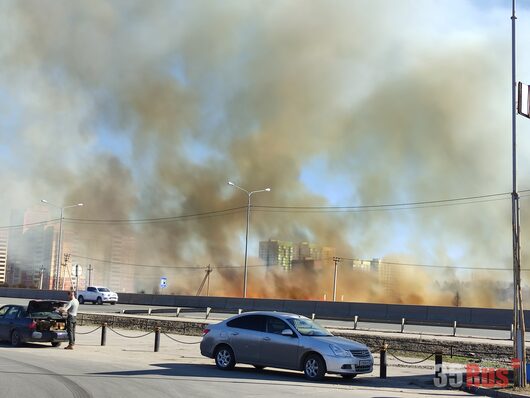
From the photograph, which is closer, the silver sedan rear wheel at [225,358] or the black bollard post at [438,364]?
the black bollard post at [438,364]

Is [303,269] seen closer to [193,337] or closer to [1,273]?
[193,337]

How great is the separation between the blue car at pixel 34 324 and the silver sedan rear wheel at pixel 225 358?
6.72m

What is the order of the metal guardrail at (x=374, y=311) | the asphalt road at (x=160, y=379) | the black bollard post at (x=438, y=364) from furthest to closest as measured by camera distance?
the metal guardrail at (x=374, y=311) → the black bollard post at (x=438, y=364) → the asphalt road at (x=160, y=379)

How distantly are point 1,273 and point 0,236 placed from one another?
500 inches

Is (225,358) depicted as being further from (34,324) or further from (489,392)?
(34,324)

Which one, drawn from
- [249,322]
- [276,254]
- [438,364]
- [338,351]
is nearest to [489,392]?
[438,364]

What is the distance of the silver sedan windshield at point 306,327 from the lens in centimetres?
1370

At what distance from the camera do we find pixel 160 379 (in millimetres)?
12695

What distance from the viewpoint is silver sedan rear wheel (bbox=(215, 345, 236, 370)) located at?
1445 centimetres

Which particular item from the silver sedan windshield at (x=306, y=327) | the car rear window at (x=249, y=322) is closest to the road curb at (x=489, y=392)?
the silver sedan windshield at (x=306, y=327)

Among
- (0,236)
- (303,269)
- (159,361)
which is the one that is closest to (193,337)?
(159,361)

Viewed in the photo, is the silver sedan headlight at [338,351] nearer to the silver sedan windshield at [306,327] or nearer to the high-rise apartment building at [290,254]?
the silver sedan windshield at [306,327]

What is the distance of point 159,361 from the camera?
54.0 ft

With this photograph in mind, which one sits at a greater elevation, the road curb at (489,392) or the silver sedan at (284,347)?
the silver sedan at (284,347)
